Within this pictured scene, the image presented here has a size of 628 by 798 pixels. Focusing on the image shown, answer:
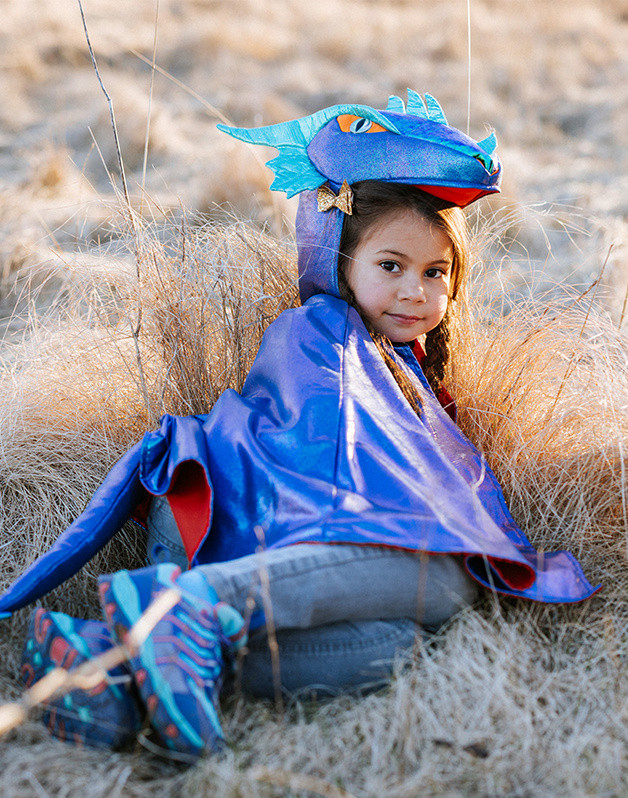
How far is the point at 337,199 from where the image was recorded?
1868 mm

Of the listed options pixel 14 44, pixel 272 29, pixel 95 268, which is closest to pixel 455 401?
pixel 95 268

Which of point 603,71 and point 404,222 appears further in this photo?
point 603,71

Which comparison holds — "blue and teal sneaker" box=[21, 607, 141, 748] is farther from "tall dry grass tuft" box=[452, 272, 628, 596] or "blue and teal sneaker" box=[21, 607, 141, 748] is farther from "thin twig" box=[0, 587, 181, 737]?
"tall dry grass tuft" box=[452, 272, 628, 596]

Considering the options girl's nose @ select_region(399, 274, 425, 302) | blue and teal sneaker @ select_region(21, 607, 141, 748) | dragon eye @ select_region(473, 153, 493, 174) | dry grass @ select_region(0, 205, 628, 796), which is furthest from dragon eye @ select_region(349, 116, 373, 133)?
blue and teal sneaker @ select_region(21, 607, 141, 748)

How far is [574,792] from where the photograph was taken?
1.15 m

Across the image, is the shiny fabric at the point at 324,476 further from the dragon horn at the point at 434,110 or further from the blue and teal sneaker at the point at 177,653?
the dragon horn at the point at 434,110

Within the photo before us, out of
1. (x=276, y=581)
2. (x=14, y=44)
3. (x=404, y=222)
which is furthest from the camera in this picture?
(x=14, y=44)

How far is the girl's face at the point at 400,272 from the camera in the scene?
1.86 meters

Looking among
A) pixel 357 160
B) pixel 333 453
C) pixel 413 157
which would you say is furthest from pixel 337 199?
pixel 333 453

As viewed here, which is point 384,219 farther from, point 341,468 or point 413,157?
point 341,468

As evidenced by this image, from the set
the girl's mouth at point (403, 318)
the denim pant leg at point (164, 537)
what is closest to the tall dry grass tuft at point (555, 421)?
the girl's mouth at point (403, 318)

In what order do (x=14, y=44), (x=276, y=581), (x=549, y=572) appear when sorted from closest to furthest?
1. (x=276, y=581)
2. (x=549, y=572)
3. (x=14, y=44)

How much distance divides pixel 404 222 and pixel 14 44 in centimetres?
1043

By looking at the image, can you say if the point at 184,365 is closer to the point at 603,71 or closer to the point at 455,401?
the point at 455,401
